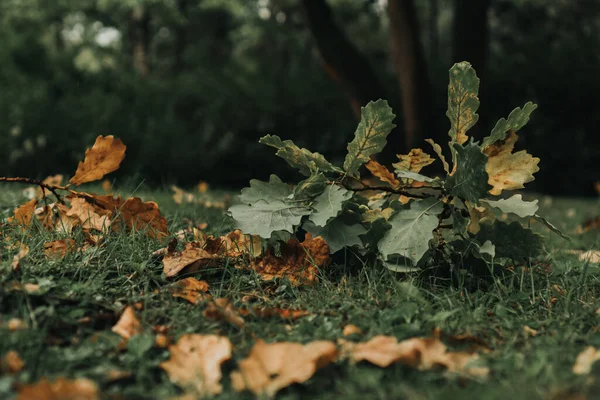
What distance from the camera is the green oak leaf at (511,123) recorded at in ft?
6.25

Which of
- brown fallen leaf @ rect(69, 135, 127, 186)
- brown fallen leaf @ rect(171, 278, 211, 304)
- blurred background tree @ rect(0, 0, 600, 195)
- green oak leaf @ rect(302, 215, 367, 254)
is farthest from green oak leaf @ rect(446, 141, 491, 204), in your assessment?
blurred background tree @ rect(0, 0, 600, 195)

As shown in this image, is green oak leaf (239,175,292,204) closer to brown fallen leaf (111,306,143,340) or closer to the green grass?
the green grass

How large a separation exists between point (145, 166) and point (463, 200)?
568 cm

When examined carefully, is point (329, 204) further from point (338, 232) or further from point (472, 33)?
point (472, 33)

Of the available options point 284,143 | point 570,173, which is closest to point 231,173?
point 570,173

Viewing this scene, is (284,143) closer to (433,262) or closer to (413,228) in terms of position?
(413,228)

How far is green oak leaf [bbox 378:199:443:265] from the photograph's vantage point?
6.13 ft

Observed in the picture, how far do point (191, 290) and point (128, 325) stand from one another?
11.7 inches

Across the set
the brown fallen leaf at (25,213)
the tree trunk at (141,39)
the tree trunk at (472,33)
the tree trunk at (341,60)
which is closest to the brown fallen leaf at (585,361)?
the brown fallen leaf at (25,213)

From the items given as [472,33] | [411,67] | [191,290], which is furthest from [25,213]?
[472,33]

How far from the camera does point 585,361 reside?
1311 mm

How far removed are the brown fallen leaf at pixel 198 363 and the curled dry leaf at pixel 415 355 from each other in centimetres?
30

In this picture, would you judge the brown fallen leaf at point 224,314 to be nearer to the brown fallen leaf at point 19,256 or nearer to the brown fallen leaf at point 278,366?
the brown fallen leaf at point 278,366

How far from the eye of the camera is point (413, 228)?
191 centimetres
